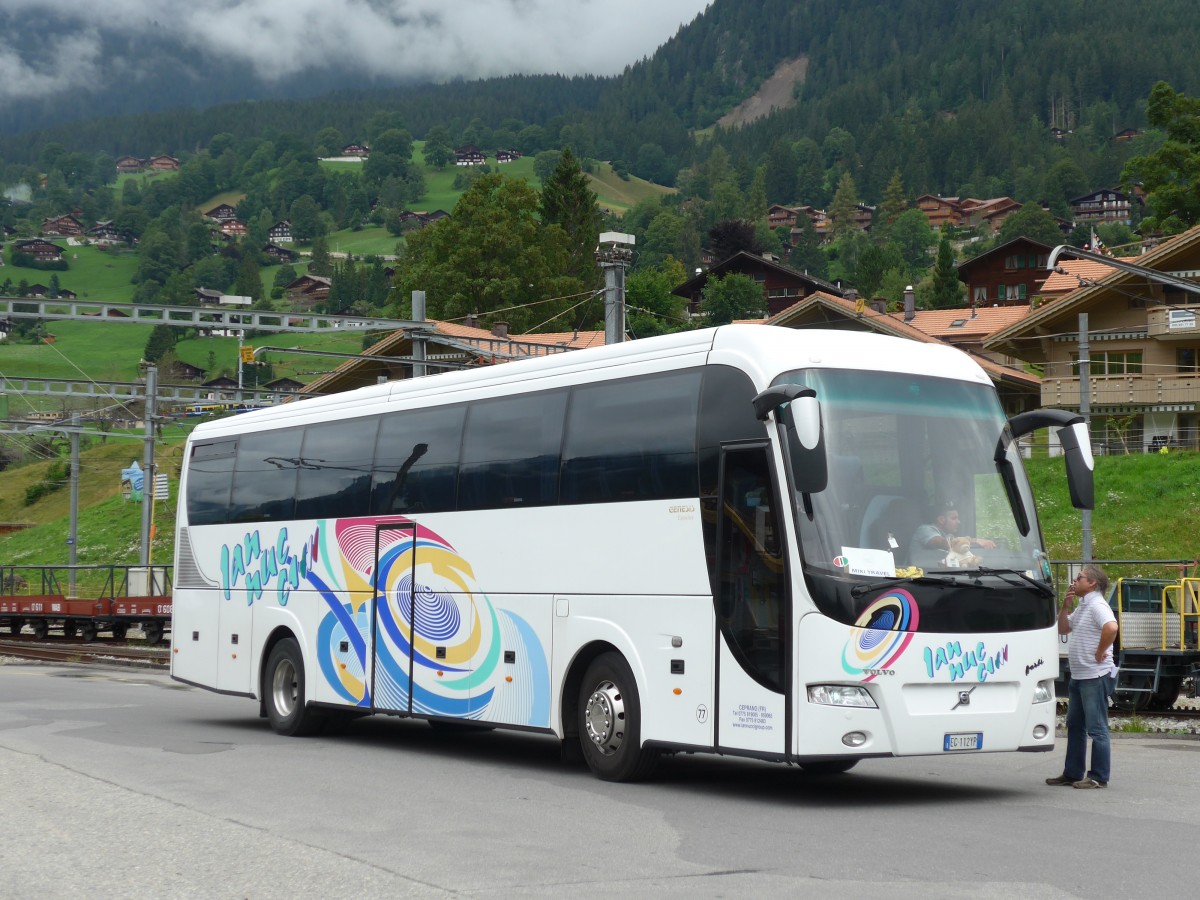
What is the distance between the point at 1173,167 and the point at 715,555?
65908mm

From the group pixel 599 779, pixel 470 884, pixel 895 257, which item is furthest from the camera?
pixel 895 257

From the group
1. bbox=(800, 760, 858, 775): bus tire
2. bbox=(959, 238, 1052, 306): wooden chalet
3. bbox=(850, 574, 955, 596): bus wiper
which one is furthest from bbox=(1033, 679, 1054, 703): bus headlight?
Answer: bbox=(959, 238, 1052, 306): wooden chalet

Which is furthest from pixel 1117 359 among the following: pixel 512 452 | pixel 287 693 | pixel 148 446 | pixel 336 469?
pixel 512 452

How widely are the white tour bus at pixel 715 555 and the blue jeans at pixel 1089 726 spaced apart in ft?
1.18

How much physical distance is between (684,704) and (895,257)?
551ft

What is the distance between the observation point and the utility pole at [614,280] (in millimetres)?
27844

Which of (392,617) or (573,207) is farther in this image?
(573,207)

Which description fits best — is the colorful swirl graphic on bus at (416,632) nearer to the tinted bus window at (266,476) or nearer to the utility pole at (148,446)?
the tinted bus window at (266,476)

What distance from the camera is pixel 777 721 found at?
441 inches

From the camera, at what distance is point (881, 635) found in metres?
11.1

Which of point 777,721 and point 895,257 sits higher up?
point 895,257

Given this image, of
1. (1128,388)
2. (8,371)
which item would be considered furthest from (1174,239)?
(8,371)

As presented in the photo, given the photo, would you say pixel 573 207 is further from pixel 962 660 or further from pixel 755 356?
pixel 962 660

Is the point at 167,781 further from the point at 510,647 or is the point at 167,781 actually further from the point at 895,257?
the point at 895,257
